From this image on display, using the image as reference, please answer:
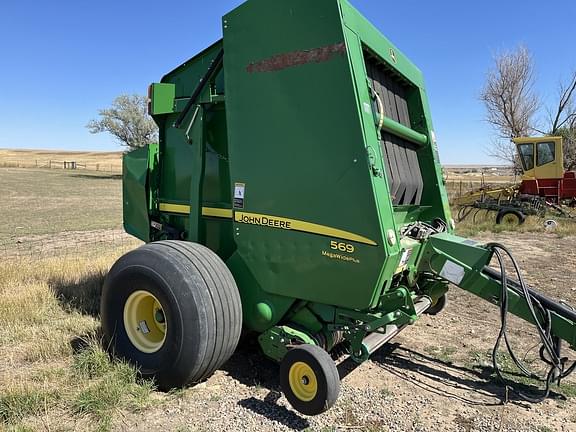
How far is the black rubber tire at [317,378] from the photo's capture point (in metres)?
2.82

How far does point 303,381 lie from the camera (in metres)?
2.94

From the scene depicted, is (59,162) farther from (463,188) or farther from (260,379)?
(260,379)

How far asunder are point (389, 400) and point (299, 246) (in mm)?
1307

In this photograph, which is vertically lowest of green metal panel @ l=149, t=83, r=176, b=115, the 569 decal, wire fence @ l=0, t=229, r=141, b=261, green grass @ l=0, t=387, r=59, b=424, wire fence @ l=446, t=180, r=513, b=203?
green grass @ l=0, t=387, r=59, b=424

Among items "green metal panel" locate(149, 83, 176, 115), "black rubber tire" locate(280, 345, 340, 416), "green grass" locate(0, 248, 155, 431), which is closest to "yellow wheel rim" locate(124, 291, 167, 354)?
"green grass" locate(0, 248, 155, 431)

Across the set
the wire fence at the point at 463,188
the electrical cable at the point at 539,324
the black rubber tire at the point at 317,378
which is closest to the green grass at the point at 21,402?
the black rubber tire at the point at 317,378

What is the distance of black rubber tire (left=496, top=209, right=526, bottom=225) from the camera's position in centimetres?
1383

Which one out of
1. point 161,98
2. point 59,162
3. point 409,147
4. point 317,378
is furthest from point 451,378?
point 59,162

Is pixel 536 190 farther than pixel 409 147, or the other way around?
pixel 536 190

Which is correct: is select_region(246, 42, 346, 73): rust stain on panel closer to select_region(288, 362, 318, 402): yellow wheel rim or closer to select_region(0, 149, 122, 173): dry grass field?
select_region(288, 362, 318, 402): yellow wheel rim

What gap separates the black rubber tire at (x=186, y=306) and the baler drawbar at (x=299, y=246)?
1 centimetres

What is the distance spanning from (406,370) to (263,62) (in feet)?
9.06

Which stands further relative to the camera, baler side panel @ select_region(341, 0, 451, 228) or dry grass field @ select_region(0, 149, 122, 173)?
dry grass field @ select_region(0, 149, 122, 173)

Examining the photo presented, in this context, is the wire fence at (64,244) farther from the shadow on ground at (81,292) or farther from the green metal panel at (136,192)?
the green metal panel at (136,192)
